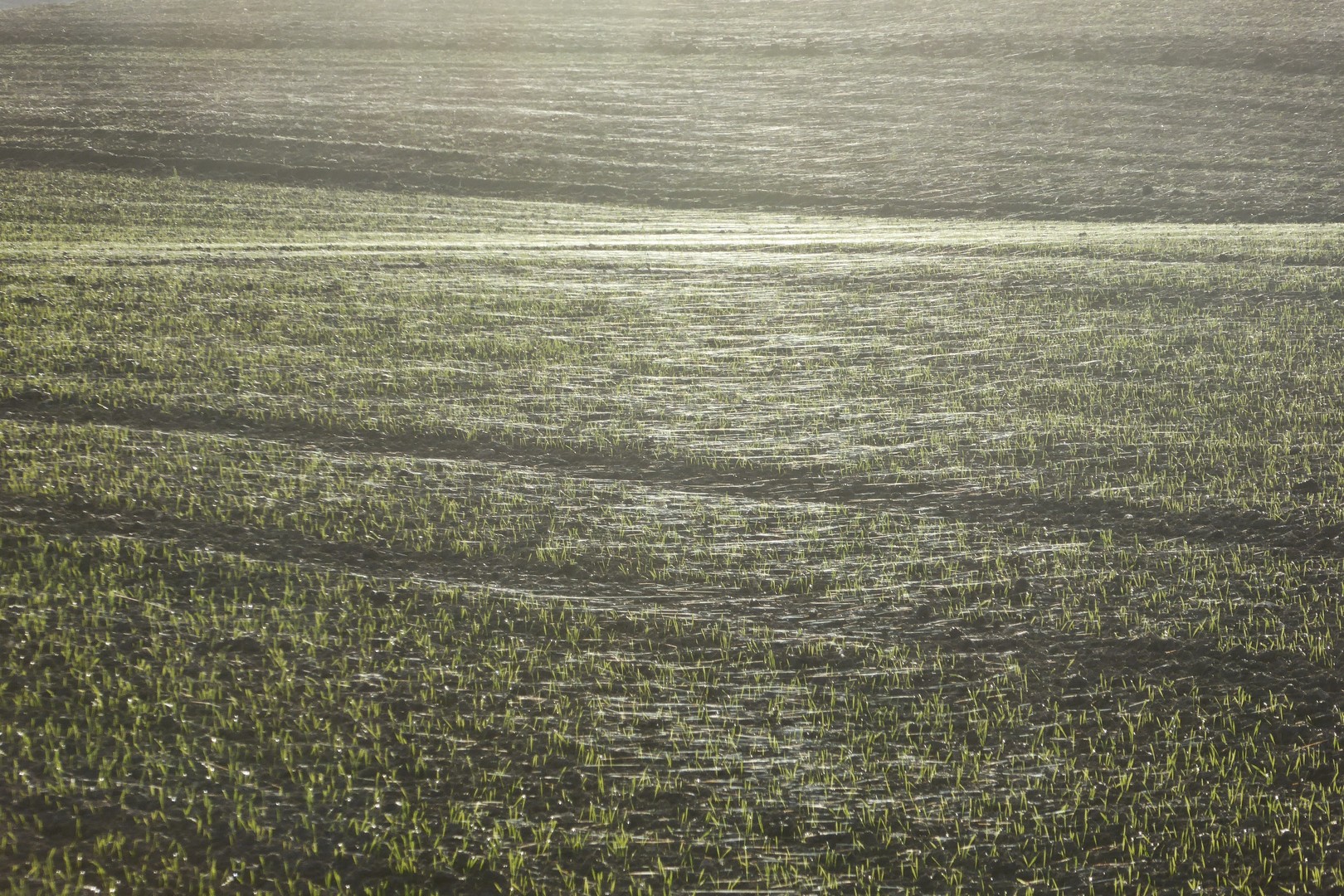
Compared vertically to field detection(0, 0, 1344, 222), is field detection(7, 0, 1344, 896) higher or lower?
lower

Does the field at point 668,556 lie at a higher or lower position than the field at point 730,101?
lower

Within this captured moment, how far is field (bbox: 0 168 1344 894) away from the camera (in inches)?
270

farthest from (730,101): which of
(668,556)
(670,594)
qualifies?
(670,594)

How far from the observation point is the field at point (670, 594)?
6.86m

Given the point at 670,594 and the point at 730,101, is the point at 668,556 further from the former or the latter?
the point at 730,101

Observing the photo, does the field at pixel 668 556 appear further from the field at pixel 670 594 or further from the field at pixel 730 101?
the field at pixel 730 101

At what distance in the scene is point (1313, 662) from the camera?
8750 millimetres

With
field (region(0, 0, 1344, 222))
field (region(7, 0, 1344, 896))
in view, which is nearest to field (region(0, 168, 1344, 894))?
field (region(7, 0, 1344, 896))

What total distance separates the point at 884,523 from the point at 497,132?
34.3 meters

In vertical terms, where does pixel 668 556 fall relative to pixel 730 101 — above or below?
below

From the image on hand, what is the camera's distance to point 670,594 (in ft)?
33.3

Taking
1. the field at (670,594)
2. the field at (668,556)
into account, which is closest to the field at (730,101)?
the field at (668,556)

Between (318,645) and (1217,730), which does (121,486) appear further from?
(1217,730)

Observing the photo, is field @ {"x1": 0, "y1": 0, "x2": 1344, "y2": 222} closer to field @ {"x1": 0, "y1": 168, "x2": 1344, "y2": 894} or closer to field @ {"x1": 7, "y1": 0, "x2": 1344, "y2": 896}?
field @ {"x1": 7, "y1": 0, "x2": 1344, "y2": 896}
